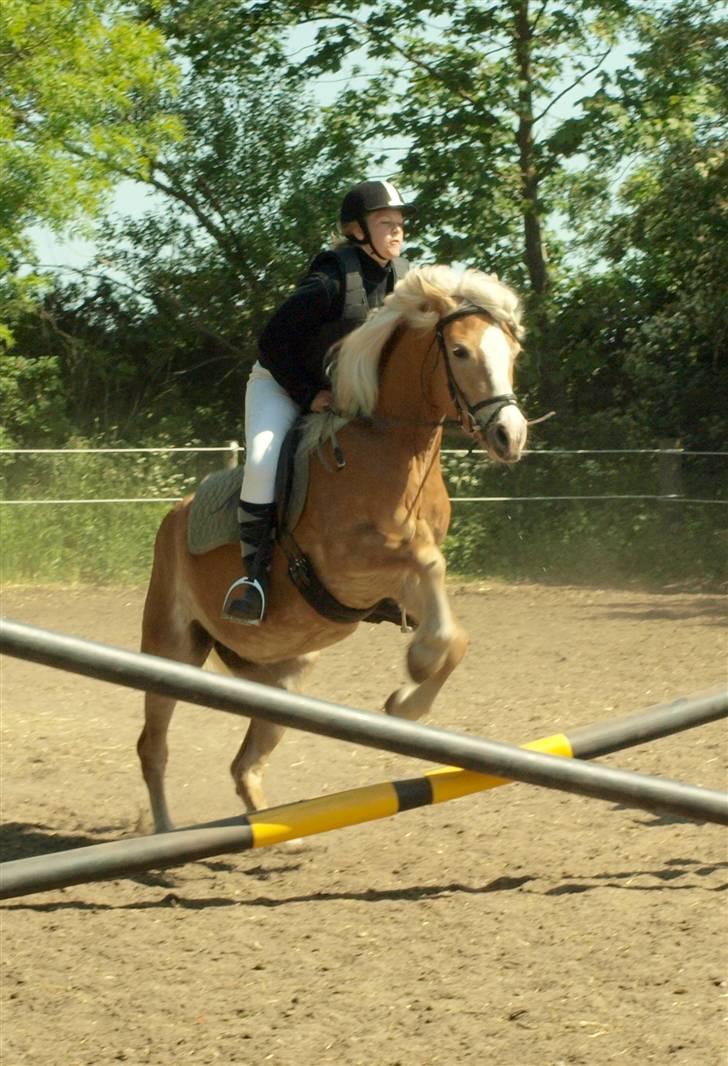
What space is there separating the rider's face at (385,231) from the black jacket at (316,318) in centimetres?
9

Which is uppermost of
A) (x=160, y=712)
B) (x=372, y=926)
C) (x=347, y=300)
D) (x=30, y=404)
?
(x=347, y=300)

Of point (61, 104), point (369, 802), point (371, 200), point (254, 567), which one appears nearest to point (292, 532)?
point (254, 567)

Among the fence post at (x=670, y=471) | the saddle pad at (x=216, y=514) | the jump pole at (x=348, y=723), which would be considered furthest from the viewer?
the fence post at (x=670, y=471)

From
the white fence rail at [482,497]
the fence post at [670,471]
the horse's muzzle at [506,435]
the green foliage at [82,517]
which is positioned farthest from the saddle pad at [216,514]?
the fence post at [670,471]

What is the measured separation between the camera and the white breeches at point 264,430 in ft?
16.8

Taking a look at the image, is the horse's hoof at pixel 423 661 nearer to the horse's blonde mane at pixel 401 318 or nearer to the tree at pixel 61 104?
the horse's blonde mane at pixel 401 318

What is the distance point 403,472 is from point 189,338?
15.4 m

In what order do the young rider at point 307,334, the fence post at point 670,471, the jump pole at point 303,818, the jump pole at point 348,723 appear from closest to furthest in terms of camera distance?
1. the jump pole at point 348,723
2. the jump pole at point 303,818
3. the young rider at point 307,334
4. the fence post at point 670,471

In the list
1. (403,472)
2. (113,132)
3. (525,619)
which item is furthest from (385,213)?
(113,132)

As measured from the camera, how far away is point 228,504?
5461mm

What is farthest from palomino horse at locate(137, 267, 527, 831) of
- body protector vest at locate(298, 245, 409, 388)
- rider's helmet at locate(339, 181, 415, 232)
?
rider's helmet at locate(339, 181, 415, 232)

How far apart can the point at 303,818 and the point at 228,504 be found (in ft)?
9.95

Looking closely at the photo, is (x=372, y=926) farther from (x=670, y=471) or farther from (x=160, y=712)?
(x=670, y=471)

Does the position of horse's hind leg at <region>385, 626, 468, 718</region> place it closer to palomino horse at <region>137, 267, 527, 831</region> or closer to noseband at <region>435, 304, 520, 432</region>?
palomino horse at <region>137, 267, 527, 831</region>
